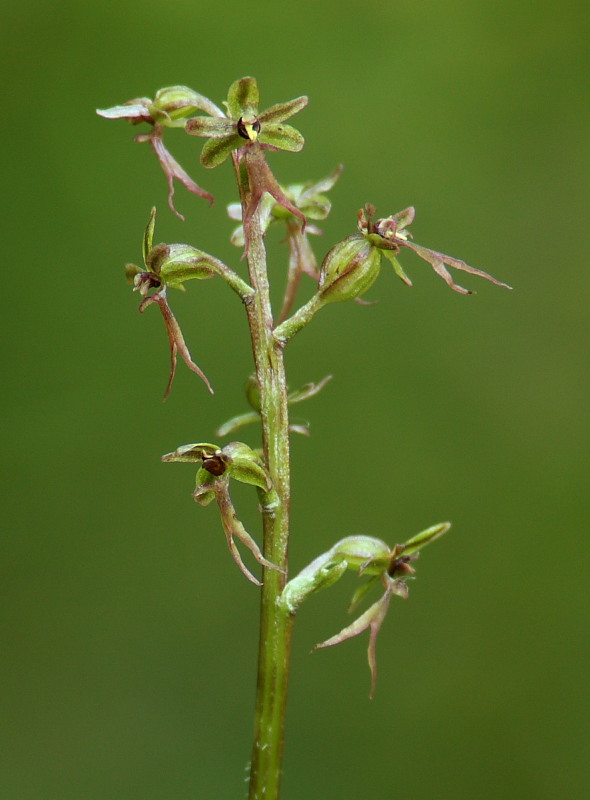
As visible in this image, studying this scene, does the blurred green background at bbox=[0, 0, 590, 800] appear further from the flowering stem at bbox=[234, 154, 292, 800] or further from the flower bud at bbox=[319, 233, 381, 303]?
the flower bud at bbox=[319, 233, 381, 303]

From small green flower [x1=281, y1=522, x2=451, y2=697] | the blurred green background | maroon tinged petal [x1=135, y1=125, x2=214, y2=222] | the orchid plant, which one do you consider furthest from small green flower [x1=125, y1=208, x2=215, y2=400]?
the blurred green background

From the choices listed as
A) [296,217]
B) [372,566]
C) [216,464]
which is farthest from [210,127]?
[372,566]

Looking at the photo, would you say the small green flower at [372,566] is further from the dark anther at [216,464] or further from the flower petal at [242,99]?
the flower petal at [242,99]

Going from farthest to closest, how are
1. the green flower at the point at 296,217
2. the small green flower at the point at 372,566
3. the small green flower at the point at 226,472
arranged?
the green flower at the point at 296,217, the small green flower at the point at 372,566, the small green flower at the point at 226,472

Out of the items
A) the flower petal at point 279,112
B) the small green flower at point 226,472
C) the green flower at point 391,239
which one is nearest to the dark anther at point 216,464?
the small green flower at point 226,472

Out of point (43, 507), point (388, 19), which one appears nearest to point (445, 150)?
point (388, 19)

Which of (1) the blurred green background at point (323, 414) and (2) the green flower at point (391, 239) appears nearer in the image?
(2) the green flower at point (391, 239)

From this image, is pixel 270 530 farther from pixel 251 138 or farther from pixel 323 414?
pixel 323 414
